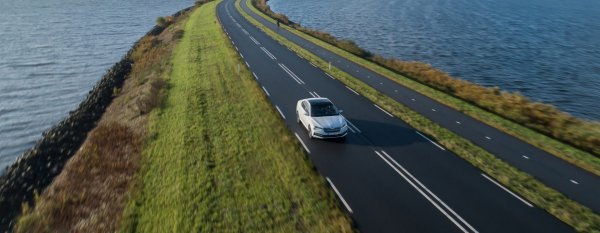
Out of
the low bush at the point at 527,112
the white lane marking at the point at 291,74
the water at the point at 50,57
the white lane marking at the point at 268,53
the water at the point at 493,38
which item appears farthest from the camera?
the water at the point at 493,38

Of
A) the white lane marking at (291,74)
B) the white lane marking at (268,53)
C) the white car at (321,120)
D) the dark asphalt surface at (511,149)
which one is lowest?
the dark asphalt surface at (511,149)

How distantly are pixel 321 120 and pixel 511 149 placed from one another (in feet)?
30.1

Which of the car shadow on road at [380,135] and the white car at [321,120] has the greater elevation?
the white car at [321,120]

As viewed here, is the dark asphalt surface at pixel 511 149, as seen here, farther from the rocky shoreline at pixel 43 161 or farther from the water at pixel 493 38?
the rocky shoreline at pixel 43 161

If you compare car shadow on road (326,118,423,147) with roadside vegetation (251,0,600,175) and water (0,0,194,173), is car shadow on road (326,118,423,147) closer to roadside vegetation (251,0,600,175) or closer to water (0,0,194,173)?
roadside vegetation (251,0,600,175)

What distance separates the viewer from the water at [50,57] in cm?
2842

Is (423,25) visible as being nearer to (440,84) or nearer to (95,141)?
(440,84)

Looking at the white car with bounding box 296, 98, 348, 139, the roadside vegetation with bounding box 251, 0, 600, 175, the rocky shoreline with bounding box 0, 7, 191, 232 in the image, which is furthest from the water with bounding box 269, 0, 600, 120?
the rocky shoreline with bounding box 0, 7, 191, 232

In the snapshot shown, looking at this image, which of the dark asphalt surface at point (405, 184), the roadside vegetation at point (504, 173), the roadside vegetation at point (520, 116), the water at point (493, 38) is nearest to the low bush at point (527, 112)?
the roadside vegetation at point (520, 116)

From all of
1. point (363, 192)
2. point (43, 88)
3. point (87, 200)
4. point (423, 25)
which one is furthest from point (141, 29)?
point (363, 192)

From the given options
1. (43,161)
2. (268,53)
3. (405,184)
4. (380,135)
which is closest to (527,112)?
(380,135)

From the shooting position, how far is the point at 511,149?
1811 centimetres

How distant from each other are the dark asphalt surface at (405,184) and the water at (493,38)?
861 inches

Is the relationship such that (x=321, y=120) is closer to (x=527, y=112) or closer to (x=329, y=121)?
(x=329, y=121)
